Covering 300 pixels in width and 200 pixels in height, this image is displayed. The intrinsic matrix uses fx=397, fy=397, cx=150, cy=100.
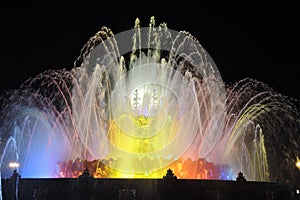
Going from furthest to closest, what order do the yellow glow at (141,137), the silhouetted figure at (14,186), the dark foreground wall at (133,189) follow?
the yellow glow at (141,137), the silhouetted figure at (14,186), the dark foreground wall at (133,189)

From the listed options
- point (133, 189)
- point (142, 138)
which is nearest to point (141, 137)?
point (142, 138)

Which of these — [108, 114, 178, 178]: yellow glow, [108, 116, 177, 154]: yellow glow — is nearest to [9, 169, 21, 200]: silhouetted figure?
[108, 114, 178, 178]: yellow glow

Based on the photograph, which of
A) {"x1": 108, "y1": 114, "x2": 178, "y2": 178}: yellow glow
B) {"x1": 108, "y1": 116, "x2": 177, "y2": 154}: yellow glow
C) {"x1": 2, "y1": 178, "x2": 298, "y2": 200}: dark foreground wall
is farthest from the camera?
{"x1": 108, "y1": 116, "x2": 177, "y2": 154}: yellow glow

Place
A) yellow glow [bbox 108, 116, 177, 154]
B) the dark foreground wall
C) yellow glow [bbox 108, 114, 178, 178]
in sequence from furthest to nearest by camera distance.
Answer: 1. yellow glow [bbox 108, 116, 177, 154]
2. yellow glow [bbox 108, 114, 178, 178]
3. the dark foreground wall

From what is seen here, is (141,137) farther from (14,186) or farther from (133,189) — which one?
(14,186)

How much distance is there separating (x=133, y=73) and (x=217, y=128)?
24.5 feet

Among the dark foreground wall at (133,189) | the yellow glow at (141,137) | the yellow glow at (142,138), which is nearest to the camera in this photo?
the dark foreground wall at (133,189)

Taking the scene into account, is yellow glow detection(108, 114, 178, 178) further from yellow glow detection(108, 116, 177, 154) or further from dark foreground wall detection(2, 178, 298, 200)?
dark foreground wall detection(2, 178, 298, 200)

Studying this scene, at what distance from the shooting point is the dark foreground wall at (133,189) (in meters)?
18.9

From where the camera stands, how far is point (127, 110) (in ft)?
93.7

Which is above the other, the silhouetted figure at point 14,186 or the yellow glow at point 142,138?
the yellow glow at point 142,138

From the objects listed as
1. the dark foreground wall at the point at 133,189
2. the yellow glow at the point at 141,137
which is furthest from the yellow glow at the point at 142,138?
the dark foreground wall at the point at 133,189

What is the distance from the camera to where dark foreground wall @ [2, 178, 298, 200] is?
18.9 meters

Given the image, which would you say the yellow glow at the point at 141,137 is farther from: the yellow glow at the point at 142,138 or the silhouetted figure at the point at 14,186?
the silhouetted figure at the point at 14,186
